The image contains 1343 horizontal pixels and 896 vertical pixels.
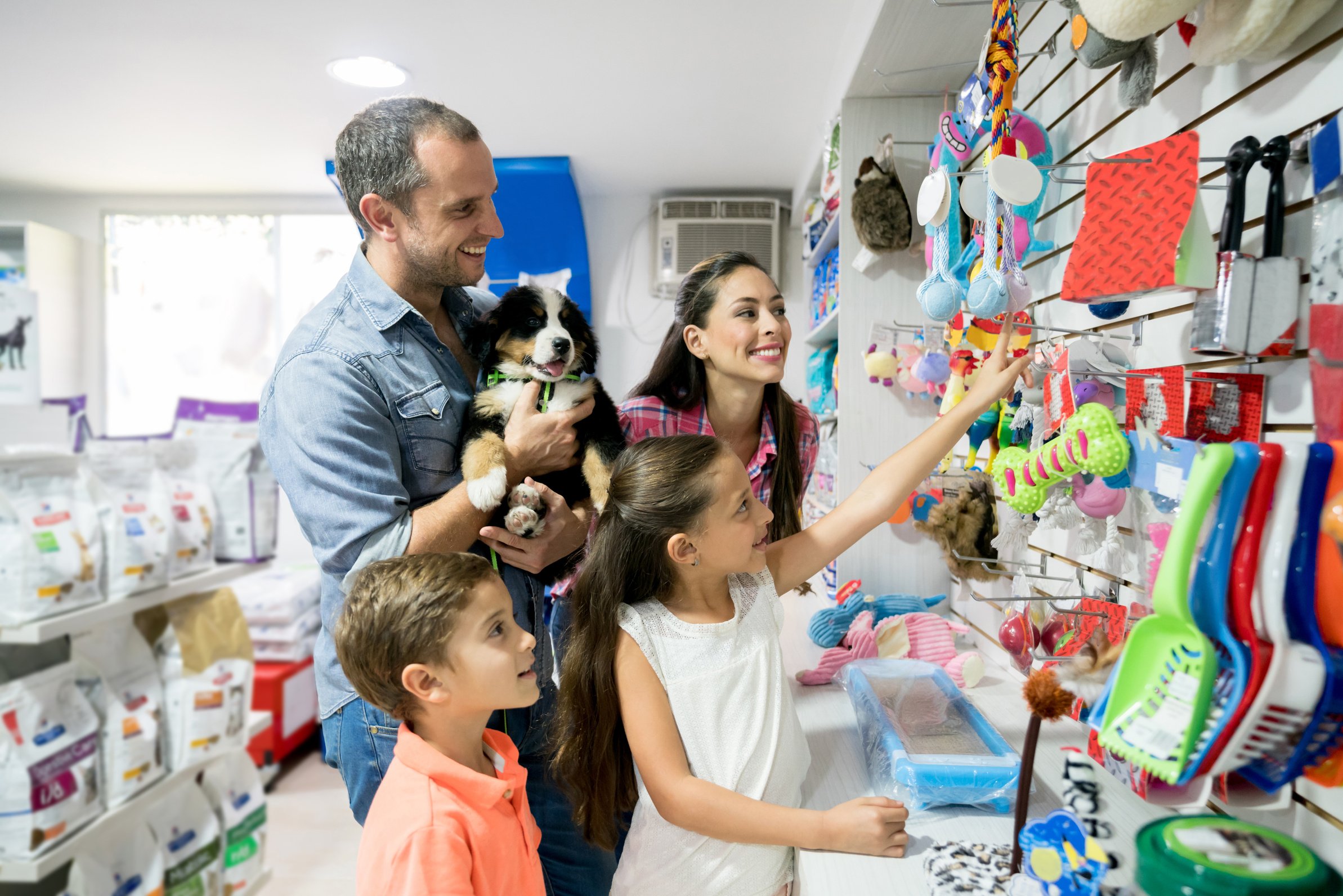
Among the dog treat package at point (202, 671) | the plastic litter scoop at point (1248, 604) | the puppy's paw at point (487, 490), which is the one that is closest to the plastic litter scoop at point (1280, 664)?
the plastic litter scoop at point (1248, 604)

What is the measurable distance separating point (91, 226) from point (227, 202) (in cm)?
81

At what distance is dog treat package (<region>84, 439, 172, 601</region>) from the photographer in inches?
81.7

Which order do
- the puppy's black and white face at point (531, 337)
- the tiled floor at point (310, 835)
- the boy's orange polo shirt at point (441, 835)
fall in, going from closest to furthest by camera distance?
the boy's orange polo shirt at point (441, 835) → the puppy's black and white face at point (531, 337) → the tiled floor at point (310, 835)

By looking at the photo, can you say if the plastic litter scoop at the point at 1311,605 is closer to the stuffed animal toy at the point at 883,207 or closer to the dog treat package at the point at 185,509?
the stuffed animal toy at the point at 883,207

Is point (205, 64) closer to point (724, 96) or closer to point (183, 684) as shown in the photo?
point (724, 96)

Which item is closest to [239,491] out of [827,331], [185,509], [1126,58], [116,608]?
[185,509]

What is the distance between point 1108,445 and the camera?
41.4 inches

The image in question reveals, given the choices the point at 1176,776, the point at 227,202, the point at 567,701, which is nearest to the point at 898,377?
the point at 567,701

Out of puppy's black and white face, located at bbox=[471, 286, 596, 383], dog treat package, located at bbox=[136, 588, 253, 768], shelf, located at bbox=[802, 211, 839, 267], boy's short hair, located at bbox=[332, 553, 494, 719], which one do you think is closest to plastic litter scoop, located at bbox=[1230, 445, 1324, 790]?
boy's short hair, located at bbox=[332, 553, 494, 719]

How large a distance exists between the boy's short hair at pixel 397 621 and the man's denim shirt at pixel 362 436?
3.6 inches

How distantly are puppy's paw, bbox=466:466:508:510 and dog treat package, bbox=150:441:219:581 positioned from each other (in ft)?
4.68

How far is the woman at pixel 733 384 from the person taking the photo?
1673mm

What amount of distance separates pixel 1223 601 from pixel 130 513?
2.42m

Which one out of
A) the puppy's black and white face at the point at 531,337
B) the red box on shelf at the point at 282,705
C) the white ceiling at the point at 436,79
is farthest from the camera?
the red box on shelf at the point at 282,705
